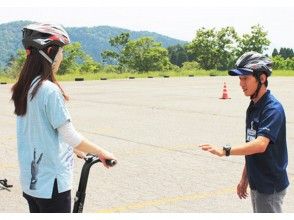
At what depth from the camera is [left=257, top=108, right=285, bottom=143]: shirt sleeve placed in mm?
3273

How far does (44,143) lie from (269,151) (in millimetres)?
1346

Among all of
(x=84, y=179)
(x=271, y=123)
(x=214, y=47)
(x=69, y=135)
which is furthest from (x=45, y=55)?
(x=214, y=47)

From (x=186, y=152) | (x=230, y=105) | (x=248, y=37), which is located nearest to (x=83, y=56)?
(x=248, y=37)

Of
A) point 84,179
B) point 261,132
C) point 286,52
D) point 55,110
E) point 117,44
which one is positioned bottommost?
point 286,52

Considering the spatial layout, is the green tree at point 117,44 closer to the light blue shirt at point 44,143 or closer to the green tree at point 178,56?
the green tree at point 178,56

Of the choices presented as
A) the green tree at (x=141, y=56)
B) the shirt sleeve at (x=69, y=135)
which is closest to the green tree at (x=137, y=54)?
the green tree at (x=141, y=56)

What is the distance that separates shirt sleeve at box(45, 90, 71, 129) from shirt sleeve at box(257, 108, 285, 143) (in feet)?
3.90

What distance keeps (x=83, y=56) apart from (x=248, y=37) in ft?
110

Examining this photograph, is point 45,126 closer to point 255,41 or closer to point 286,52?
point 255,41

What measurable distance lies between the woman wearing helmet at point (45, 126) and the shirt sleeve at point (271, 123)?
98cm

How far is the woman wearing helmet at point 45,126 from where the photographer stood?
9.52 feet

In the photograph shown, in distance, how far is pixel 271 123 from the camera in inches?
130
